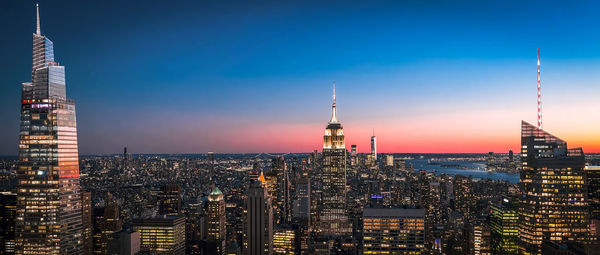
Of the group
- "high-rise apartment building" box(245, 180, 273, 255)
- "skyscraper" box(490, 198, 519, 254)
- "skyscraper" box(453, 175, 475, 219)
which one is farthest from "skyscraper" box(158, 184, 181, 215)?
"skyscraper" box(490, 198, 519, 254)

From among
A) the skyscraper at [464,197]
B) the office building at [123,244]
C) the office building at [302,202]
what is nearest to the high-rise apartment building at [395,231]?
the office building at [123,244]

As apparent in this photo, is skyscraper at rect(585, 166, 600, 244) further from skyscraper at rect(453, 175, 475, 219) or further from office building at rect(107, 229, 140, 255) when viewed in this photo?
office building at rect(107, 229, 140, 255)

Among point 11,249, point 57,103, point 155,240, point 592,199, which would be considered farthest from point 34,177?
point 592,199

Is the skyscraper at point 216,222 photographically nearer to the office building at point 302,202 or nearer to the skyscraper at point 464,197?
the office building at point 302,202

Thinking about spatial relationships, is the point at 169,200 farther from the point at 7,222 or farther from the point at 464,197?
the point at 464,197

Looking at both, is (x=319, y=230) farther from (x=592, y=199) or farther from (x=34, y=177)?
(x=34, y=177)

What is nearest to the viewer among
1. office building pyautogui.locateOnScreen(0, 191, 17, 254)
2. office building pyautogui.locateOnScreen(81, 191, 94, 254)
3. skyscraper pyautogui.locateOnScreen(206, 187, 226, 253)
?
office building pyautogui.locateOnScreen(0, 191, 17, 254)

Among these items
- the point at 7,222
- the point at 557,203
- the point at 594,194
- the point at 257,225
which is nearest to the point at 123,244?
the point at 7,222
